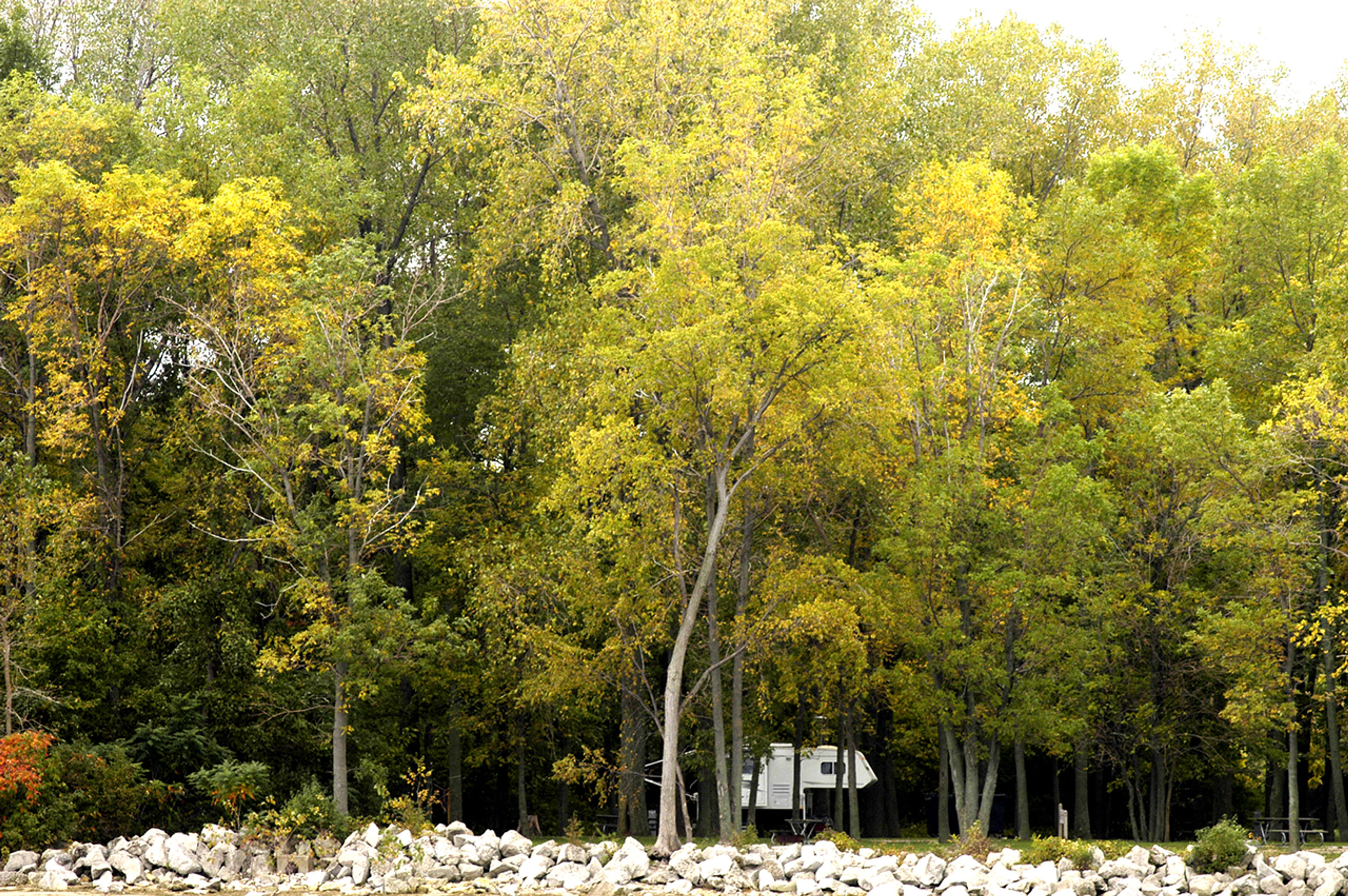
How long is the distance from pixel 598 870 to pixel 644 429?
348 inches

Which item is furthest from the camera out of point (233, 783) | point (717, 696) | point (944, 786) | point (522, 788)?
point (522, 788)

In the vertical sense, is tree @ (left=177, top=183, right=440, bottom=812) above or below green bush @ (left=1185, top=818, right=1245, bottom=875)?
above

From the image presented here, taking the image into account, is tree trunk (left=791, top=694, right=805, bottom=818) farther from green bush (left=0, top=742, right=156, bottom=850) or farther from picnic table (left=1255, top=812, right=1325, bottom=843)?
green bush (left=0, top=742, right=156, bottom=850)

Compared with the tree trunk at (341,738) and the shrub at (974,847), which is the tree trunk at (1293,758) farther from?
the tree trunk at (341,738)

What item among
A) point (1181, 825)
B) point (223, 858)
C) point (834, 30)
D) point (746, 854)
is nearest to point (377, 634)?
point (223, 858)

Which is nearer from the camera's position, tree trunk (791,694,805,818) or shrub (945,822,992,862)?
shrub (945,822,992,862)

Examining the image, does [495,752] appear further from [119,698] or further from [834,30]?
[834,30]

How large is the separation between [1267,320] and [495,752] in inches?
827

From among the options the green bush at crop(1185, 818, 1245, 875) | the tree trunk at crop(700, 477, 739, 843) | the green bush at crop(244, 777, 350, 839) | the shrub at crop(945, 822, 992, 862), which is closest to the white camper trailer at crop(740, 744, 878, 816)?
the tree trunk at crop(700, 477, 739, 843)

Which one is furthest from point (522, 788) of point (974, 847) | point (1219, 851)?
point (1219, 851)

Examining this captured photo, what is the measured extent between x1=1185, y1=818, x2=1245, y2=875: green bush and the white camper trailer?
1487cm

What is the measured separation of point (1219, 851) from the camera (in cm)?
Answer: 2198

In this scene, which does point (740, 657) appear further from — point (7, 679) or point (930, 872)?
point (7, 679)

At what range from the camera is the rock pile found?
21312 millimetres
